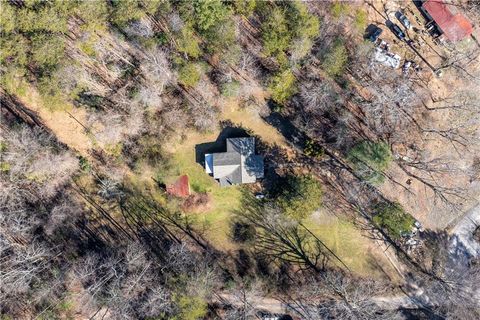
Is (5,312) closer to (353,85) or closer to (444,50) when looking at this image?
(353,85)

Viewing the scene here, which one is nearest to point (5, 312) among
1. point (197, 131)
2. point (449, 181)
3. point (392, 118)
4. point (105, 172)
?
point (105, 172)

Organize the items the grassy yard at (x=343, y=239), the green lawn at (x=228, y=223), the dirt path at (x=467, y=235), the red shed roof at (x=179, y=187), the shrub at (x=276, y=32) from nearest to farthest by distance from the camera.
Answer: the shrub at (x=276, y=32), the red shed roof at (x=179, y=187), the green lawn at (x=228, y=223), the grassy yard at (x=343, y=239), the dirt path at (x=467, y=235)

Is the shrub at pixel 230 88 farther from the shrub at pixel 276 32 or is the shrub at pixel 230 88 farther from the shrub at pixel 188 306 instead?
the shrub at pixel 188 306

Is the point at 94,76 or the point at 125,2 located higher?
the point at 125,2

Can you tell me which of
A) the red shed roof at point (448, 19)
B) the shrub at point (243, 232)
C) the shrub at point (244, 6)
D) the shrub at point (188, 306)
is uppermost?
the red shed roof at point (448, 19)

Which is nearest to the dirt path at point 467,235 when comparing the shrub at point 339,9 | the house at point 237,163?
the house at point 237,163

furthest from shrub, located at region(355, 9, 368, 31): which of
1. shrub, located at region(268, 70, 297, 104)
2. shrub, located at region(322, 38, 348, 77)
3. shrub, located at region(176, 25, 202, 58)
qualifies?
shrub, located at region(176, 25, 202, 58)

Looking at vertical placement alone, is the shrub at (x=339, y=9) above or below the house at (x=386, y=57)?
above
